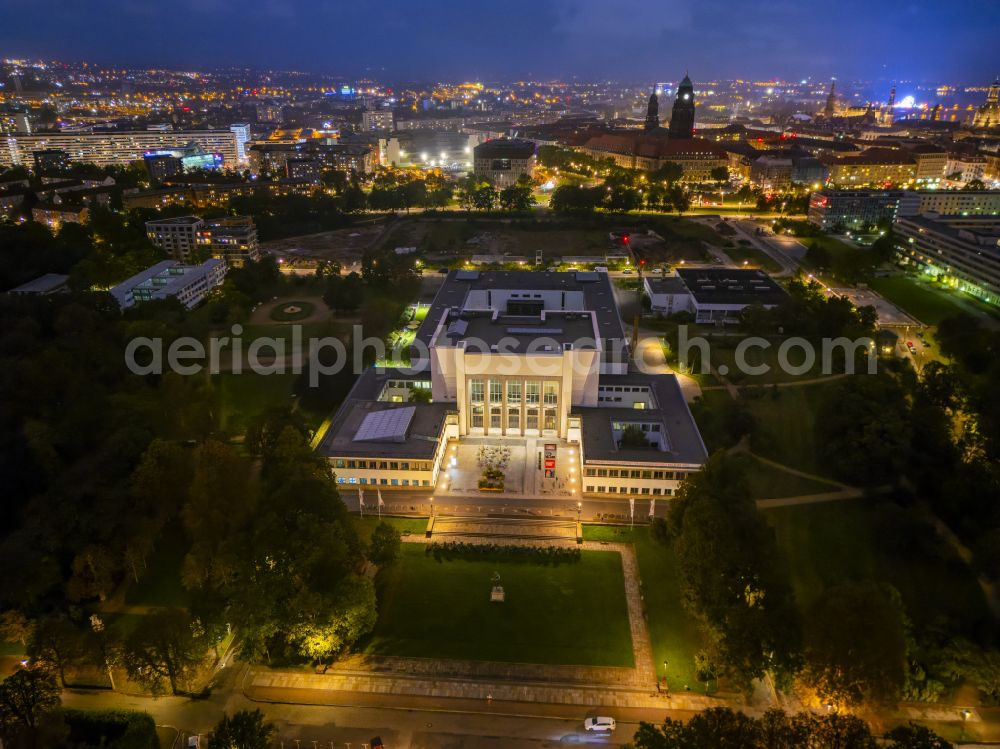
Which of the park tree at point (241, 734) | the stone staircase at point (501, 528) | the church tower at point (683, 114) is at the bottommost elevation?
the stone staircase at point (501, 528)

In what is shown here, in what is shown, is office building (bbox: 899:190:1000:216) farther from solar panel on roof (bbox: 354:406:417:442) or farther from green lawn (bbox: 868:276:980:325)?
solar panel on roof (bbox: 354:406:417:442)

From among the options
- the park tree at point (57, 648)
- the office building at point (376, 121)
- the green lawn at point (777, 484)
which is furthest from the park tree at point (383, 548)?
the office building at point (376, 121)

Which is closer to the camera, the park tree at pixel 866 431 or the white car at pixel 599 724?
the white car at pixel 599 724

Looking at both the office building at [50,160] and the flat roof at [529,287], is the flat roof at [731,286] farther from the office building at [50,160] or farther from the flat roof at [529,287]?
the office building at [50,160]

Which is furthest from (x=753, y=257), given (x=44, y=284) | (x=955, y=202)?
(x=44, y=284)

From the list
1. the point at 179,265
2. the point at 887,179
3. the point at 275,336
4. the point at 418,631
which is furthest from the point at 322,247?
the point at 887,179

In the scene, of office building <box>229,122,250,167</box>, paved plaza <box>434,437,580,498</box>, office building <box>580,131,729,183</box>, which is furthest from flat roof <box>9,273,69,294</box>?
office building <box>580,131,729,183</box>
